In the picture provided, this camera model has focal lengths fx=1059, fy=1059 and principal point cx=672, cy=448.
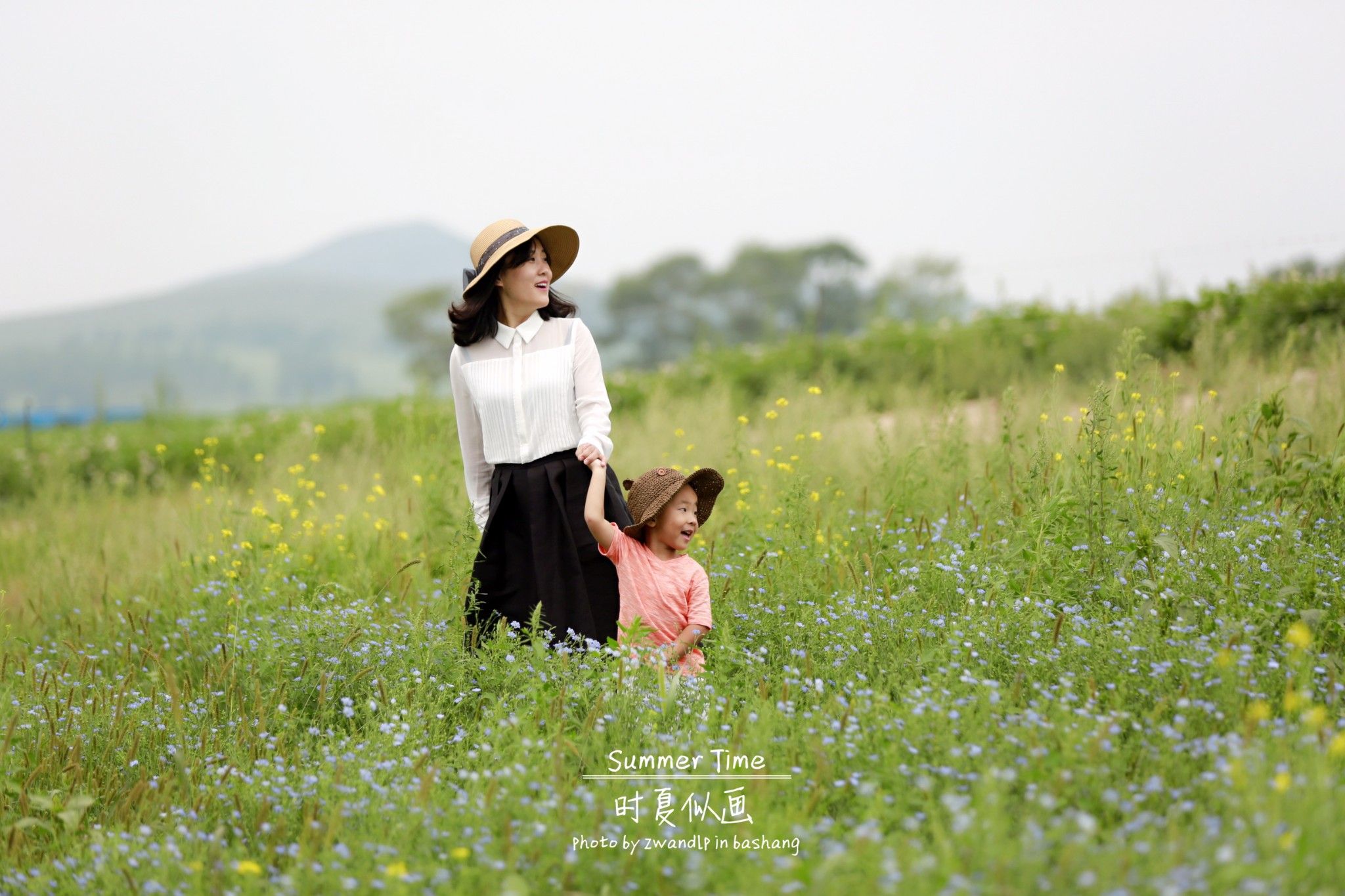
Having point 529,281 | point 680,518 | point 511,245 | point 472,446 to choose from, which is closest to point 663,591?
point 680,518

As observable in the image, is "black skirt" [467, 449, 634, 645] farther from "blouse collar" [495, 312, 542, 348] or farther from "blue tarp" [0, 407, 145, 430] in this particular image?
"blue tarp" [0, 407, 145, 430]

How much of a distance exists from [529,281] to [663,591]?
1232 millimetres

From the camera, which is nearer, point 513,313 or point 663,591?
point 663,591

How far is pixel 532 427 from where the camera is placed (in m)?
3.93

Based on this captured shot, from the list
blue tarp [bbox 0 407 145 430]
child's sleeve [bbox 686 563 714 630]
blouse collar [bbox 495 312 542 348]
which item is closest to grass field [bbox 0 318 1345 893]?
child's sleeve [bbox 686 563 714 630]

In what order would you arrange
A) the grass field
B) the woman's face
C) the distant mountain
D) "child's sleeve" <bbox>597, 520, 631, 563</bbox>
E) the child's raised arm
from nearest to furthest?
the grass field → the child's raised arm → "child's sleeve" <bbox>597, 520, 631, 563</bbox> → the woman's face → the distant mountain

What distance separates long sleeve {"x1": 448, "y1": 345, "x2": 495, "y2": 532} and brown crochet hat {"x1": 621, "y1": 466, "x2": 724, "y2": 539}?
0.57 metres

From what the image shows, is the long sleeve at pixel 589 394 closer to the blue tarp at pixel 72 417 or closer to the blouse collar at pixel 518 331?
the blouse collar at pixel 518 331

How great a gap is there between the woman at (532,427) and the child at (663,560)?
14 centimetres

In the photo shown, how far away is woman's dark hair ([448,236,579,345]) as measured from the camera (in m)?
3.93

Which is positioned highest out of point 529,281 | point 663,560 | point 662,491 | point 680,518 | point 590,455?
point 529,281

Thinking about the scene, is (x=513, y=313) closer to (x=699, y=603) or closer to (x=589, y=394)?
(x=589, y=394)

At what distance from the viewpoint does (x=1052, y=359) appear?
9930mm

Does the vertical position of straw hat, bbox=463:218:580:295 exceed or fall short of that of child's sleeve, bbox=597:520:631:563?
it exceeds it
